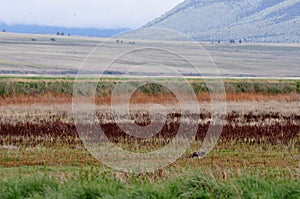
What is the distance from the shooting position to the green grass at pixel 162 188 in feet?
43.0

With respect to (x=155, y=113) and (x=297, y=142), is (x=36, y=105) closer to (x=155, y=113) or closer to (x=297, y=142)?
(x=155, y=113)

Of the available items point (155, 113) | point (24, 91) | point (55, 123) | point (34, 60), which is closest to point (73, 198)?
point (55, 123)

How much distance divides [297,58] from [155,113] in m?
118

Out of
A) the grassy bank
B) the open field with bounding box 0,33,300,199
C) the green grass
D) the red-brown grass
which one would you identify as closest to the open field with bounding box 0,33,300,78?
the grassy bank

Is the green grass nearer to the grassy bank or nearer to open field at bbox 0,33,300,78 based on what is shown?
the grassy bank

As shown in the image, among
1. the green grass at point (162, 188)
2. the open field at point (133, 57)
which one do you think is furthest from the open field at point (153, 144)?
the open field at point (133, 57)

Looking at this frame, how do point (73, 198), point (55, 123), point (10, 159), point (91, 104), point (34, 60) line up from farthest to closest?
point (34, 60), point (91, 104), point (55, 123), point (10, 159), point (73, 198)

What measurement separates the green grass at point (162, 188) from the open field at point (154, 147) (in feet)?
0.06

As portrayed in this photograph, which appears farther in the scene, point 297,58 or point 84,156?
point 297,58

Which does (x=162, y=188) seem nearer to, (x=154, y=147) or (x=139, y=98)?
(x=154, y=147)

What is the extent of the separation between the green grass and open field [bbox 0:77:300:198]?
0.02 meters

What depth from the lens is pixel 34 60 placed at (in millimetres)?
117875

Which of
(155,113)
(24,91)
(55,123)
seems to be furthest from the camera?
(24,91)

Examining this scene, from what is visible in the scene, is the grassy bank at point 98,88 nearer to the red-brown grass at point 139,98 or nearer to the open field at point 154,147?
the open field at point 154,147
